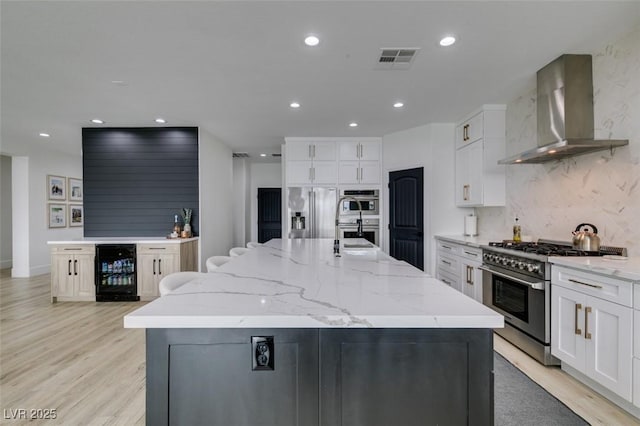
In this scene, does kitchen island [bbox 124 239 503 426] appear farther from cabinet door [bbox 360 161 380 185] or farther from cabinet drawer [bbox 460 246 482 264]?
cabinet door [bbox 360 161 380 185]

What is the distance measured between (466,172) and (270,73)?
10.0ft

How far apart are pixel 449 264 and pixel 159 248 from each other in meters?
4.18

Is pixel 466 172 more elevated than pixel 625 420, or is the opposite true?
pixel 466 172

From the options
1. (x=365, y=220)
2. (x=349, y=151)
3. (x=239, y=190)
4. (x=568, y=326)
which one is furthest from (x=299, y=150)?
(x=568, y=326)

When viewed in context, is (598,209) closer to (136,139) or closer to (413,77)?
(413,77)

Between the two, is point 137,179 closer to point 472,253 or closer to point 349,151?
point 349,151

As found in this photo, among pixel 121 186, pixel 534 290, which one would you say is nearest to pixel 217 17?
pixel 534 290

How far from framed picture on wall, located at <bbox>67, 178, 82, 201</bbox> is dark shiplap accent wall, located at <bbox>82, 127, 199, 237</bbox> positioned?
10.1ft

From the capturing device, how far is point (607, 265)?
2008 mm

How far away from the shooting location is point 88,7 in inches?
81.7

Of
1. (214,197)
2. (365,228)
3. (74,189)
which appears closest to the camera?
(365,228)

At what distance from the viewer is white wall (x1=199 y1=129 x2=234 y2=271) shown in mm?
5305

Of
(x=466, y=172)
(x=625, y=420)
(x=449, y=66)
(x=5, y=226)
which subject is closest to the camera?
(x=625, y=420)

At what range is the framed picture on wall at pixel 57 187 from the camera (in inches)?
269
